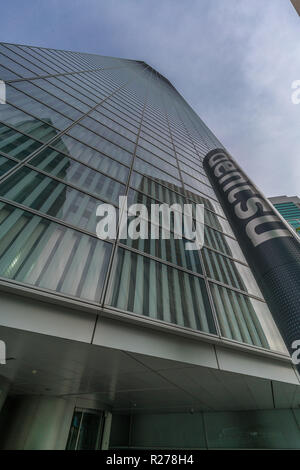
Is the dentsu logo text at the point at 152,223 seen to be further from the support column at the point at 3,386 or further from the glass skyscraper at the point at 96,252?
the support column at the point at 3,386

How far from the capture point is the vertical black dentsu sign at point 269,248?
14.4ft

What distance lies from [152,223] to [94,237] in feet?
8.63

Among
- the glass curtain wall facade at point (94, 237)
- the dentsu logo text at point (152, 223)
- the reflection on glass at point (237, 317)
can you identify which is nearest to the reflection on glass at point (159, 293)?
the glass curtain wall facade at point (94, 237)

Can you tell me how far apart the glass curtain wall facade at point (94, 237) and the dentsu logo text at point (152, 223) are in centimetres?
23

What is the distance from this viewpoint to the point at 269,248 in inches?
211

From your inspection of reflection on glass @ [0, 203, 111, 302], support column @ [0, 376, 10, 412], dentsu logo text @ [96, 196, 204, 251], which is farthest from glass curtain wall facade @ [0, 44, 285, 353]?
support column @ [0, 376, 10, 412]

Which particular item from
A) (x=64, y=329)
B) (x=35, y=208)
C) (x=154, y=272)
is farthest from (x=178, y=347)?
(x=35, y=208)

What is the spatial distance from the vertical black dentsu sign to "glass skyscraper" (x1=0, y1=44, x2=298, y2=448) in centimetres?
109

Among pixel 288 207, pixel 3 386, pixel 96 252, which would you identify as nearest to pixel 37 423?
pixel 3 386

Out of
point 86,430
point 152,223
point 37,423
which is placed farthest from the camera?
point 152,223

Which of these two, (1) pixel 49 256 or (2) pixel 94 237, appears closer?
(1) pixel 49 256

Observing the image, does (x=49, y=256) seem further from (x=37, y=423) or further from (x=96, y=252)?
(x=37, y=423)

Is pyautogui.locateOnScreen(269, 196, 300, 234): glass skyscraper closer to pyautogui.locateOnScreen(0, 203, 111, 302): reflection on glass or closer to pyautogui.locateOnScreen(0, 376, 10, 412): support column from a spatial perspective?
pyautogui.locateOnScreen(0, 203, 111, 302): reflection on glass

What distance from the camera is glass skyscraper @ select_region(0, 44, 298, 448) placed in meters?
3.67
